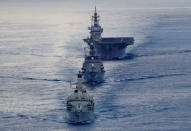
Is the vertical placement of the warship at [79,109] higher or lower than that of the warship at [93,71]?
lower

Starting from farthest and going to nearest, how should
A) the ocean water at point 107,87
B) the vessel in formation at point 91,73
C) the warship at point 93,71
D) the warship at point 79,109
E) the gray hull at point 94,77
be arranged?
the warship at point 93,71
the gray hull at point 94,77
the ocean water at point 107,87
the vessel in formation at point 91,73
the warship at point 79,109

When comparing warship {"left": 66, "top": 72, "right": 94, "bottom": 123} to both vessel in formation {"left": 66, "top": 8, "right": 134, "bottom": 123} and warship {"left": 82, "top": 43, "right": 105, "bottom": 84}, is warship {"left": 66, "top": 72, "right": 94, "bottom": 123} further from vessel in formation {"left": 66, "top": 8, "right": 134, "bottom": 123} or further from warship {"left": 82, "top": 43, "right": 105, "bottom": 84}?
warship {"left": 82, "top": 43, "right": 105, "bottom": 84}

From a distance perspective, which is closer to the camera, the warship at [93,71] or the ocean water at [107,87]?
the ocean water at [107,87]

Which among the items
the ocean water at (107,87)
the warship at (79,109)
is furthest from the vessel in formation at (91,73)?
the ocean water at (107,87)

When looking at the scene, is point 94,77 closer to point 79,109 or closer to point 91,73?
point 91,73

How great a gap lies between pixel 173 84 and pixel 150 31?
91.5 metres

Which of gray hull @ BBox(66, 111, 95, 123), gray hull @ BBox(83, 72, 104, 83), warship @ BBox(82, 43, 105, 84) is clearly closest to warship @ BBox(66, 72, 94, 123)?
gray hull @ BBox(66, 111, 95, 123)

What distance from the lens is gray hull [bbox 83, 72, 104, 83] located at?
318 ft

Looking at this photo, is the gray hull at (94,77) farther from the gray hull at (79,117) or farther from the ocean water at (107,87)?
the gray hull at (79,117)

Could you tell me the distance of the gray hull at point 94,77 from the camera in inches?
3819

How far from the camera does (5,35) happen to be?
18588 centimetres

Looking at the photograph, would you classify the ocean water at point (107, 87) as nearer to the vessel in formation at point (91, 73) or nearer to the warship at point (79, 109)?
the warship at point (79, 109)

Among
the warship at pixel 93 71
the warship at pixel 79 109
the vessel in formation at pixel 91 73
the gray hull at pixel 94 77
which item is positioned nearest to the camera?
the warship at pixel 79 109

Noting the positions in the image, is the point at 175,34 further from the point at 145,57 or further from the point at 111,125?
the point at 111,125
